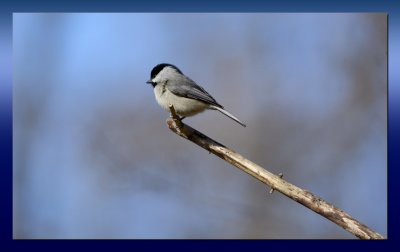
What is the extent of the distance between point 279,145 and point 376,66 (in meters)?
1.53

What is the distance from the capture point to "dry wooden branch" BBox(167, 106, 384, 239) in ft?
11.5

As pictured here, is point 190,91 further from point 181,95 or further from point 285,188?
point 285,188

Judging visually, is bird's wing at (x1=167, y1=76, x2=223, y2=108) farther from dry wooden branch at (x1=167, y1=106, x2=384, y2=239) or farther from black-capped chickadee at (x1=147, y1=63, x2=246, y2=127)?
dry wooden branch at (x1=167, y1=106, x2=384, y2=239)

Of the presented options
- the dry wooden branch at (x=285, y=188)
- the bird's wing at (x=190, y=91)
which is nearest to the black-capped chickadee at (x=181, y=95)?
the bird's wing at (x=190, y=91)

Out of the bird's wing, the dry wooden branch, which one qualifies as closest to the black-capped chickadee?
the bird's wing

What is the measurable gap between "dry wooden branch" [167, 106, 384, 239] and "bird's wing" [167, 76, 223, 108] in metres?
0.35

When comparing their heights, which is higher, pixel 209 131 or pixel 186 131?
pixel 209 131

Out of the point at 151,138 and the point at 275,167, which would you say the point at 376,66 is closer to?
the point at 275,167

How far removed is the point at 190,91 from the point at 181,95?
0.09 m

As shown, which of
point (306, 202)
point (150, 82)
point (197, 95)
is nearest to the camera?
point (306, 202)

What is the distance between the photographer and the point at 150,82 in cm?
504

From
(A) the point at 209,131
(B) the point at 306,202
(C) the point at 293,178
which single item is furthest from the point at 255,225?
(B) the point at 306,202

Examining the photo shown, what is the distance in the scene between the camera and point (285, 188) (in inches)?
147

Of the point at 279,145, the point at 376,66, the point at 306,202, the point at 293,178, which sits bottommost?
the point at 306,202
